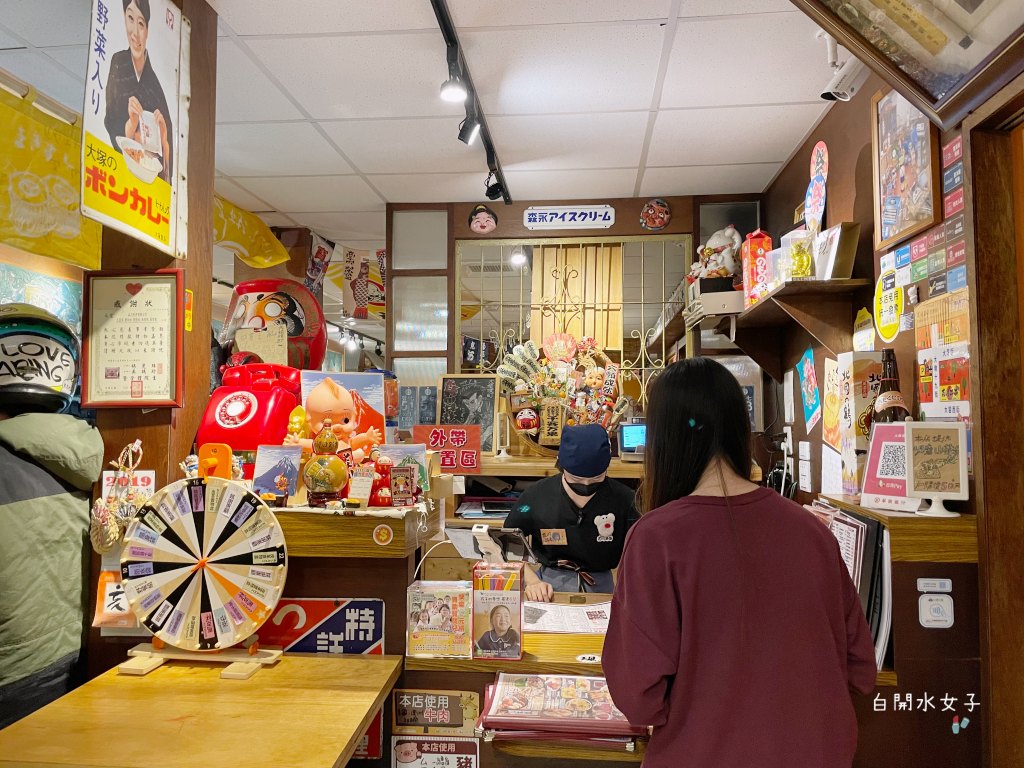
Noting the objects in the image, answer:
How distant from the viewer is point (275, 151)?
13.3ft

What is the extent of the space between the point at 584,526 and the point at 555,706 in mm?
1297

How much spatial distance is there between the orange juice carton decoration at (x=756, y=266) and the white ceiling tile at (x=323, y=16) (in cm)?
201

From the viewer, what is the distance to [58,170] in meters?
3.13

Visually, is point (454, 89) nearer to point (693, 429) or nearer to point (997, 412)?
point (693, 429)

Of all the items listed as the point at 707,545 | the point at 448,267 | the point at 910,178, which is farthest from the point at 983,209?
the point at 448,267

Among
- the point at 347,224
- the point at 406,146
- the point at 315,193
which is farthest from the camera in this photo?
the point at 347,224

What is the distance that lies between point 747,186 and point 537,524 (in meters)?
3.00

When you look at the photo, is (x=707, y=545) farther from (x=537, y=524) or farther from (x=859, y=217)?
(x=859, y=217)

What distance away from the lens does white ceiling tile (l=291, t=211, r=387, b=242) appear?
17.6ft

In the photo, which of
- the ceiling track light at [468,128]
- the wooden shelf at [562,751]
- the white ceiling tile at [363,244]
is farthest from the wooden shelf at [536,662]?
the white ceiling tile at [363,244]

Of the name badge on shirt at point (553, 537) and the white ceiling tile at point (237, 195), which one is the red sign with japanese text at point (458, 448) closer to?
the name badge on shirt at point (553, 537)

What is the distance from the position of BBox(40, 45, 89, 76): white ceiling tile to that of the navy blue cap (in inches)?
105

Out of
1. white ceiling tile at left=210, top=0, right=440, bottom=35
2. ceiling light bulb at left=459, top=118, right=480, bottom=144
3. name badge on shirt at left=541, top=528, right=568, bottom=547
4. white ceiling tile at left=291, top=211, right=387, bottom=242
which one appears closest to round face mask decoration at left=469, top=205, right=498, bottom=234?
white ceiling tile at left=291, top=211, right=387, bottom=242

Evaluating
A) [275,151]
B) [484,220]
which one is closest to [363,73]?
[275,151]
